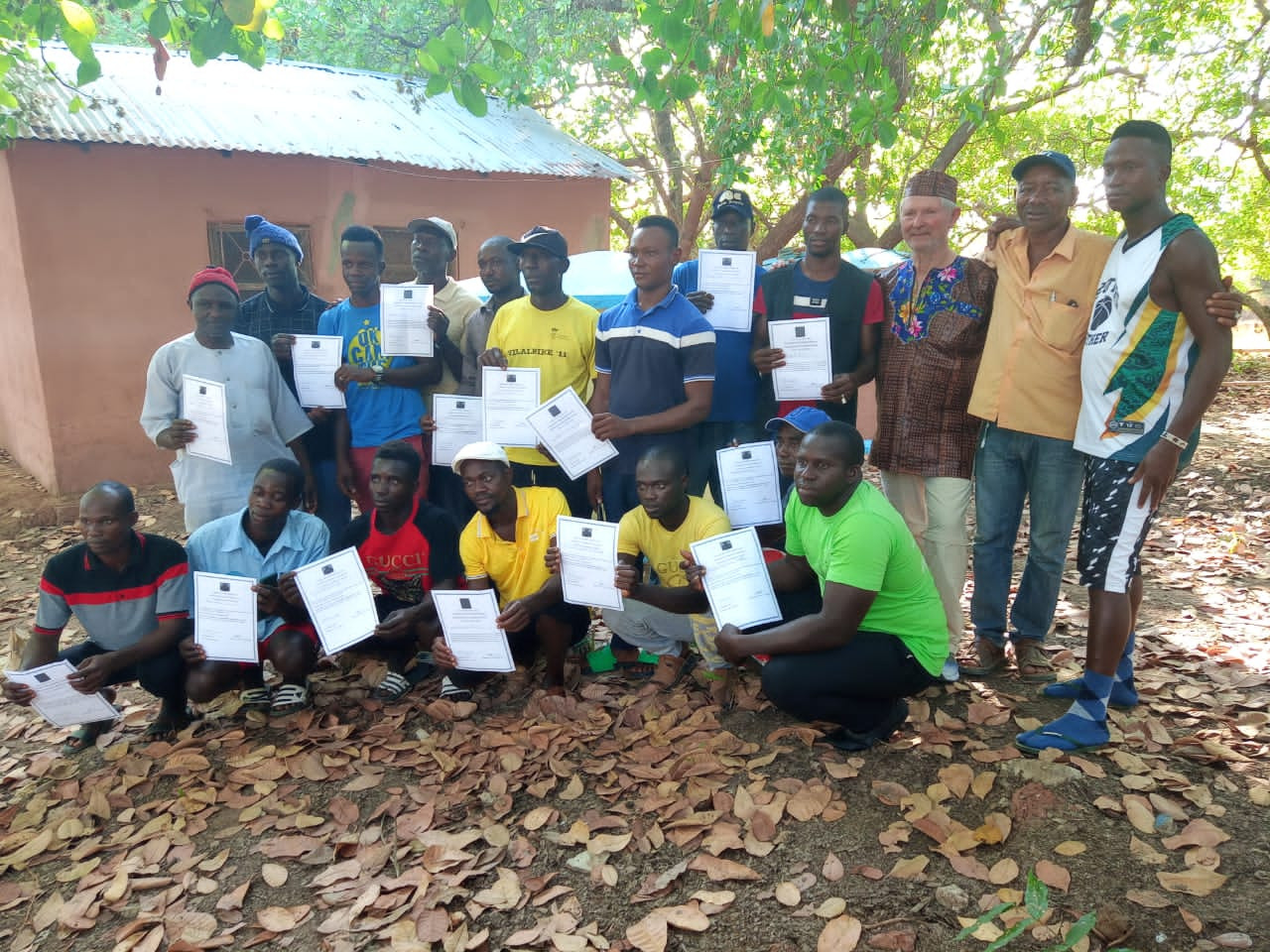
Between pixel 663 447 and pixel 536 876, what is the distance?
1768 mm

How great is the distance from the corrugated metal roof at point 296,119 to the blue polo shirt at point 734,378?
625 centimetres

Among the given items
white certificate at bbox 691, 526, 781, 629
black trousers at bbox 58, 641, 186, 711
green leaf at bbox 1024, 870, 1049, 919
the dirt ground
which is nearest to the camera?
green leaf at bbox 1024, 870, 1049, 919

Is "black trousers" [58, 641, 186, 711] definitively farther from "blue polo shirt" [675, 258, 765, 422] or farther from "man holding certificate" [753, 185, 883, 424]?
"man holding certificate" [753, 185, 883, 424]

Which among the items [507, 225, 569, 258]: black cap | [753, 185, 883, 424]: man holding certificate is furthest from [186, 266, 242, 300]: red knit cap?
[753, 185, 883, 424]: man holding certificate

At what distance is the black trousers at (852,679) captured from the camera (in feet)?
10.8

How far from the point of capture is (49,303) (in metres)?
8.11

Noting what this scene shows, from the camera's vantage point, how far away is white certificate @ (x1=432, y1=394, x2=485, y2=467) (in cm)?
442

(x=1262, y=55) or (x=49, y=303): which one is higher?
(x=1262, y=55)

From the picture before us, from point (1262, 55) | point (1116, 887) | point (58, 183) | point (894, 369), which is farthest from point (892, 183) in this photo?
point (1116, 887)

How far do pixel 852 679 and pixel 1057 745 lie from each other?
815mm

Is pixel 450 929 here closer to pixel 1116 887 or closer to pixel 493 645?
pixel 493 645

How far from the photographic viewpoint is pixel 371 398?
4590mm

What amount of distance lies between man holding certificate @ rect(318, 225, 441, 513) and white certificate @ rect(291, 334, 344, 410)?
0.22 feet

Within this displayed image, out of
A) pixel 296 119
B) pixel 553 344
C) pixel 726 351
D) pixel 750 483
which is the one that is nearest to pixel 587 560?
pixel 750 483
